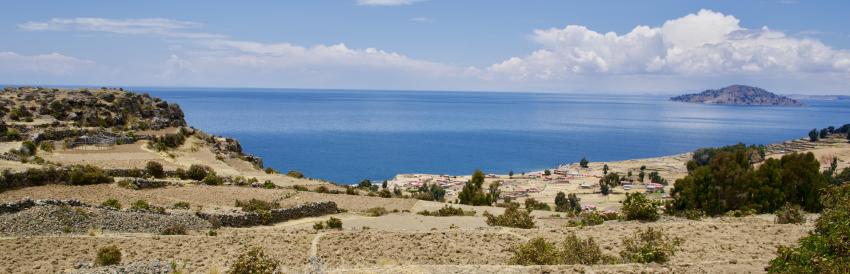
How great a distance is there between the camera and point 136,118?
61.1 meters

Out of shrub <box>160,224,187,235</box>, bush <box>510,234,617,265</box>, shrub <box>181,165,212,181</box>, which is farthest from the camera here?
shrub <box>181,165,212,181</box>

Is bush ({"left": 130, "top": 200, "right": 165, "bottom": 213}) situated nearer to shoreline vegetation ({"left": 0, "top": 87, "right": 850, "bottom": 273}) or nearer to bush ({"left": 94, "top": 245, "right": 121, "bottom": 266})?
shoreline vegetation ({"left": 0, "top": 87, "right": 850, "bottom": 273})

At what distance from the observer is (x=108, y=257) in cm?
1728

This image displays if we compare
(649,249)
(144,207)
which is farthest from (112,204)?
(649,249)

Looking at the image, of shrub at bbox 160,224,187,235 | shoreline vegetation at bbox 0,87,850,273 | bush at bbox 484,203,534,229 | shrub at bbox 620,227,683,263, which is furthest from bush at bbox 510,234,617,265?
shrub at bbox 160,224,187,235

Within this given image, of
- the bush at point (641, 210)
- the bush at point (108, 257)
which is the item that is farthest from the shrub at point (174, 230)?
the bush at point (641, 210)

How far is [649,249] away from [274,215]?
16.5 metres

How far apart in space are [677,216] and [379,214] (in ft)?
46.9

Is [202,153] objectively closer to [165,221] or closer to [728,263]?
[165,221]

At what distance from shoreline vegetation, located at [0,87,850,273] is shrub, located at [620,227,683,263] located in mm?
67

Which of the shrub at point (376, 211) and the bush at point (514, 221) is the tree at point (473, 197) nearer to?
the shrub at point (376, 211)

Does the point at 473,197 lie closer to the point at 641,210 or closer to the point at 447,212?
the point at 447,212

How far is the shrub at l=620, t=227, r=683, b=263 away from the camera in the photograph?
56.2 feet

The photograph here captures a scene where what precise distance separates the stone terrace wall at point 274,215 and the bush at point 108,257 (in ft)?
22.0
